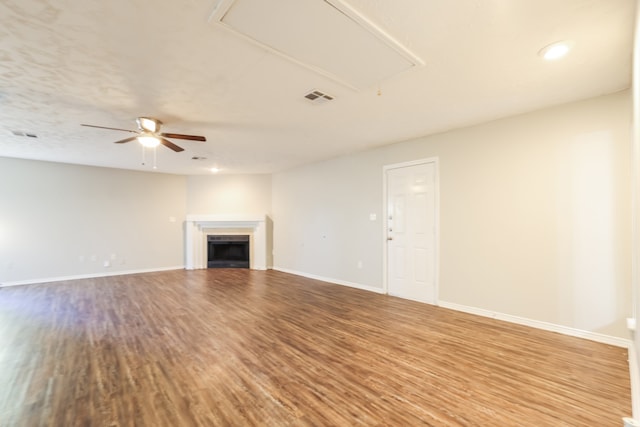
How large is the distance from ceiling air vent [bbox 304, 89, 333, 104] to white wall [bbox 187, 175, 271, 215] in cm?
496

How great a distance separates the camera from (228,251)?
307 inches

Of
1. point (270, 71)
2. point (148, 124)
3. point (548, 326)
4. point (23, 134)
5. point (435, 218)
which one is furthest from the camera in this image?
point (435, 218)

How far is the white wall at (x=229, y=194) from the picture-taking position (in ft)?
25.4

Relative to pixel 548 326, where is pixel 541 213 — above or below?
above

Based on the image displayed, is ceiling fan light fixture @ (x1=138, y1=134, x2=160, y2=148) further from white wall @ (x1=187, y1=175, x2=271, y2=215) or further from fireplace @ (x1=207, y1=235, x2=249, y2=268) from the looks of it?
fireplace @ (x1=207, y1=235, x2=249, y2=268)

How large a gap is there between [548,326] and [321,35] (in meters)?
3.93

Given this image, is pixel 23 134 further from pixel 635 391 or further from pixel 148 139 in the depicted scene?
pixel 635 391

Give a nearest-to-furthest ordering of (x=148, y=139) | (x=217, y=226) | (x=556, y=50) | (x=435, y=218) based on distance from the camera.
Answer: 1. (x=556, y=50)
2. (x=148, y=139)
3. (x=435, y=218)
4. (x=217, y=226)

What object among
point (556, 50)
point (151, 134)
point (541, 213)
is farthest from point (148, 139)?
point (541, 213)

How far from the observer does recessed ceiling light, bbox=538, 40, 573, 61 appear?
2.04 metres

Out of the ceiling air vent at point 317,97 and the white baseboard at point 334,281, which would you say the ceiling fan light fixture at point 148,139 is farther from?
the white baseboard at point 334,281

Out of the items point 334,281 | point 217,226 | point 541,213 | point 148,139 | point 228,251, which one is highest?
point 148,139

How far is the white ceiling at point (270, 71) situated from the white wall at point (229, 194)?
3.55m

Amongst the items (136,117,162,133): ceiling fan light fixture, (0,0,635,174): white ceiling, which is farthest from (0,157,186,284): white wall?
(136,117,162,133): ceiling fan light fixture
